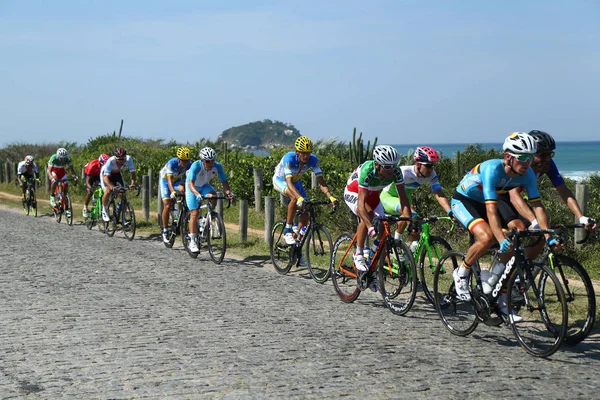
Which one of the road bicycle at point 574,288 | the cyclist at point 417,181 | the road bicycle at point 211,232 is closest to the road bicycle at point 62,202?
the road bicycle at point 211,232

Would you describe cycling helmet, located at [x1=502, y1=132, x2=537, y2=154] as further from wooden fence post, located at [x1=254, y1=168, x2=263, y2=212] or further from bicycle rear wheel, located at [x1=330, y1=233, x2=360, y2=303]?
wooden fence post, located at [x1=254, y1=168, x2=263, y2=212]

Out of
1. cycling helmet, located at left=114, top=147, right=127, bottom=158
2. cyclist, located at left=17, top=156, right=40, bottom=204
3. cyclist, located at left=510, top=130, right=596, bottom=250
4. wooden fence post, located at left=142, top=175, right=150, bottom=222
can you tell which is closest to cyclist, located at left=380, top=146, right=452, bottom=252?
cyclist, located at left=510, top=130, right=596, bottom=250

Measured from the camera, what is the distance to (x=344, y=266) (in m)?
10.3

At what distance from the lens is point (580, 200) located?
1312 centimetres

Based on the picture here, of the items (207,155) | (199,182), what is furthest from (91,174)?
(207,155)

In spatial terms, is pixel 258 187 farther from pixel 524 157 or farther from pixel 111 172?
pixel 524 157

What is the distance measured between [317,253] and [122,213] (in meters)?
7.39

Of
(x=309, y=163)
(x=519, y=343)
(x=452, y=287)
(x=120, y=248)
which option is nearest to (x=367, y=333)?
(x=452, y=287)

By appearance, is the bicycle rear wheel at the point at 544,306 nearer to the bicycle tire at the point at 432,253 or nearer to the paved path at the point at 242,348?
the paved path at the point at 242,348

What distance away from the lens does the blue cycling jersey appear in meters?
7.59

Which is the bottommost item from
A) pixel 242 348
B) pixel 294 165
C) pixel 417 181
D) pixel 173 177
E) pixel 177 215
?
pixel 242 348

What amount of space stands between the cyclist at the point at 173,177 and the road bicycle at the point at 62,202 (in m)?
5.94

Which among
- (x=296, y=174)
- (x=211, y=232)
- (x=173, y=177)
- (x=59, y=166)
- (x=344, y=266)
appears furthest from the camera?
(x=59, y=166)

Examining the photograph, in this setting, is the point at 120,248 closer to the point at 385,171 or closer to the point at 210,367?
the point at 385,171
